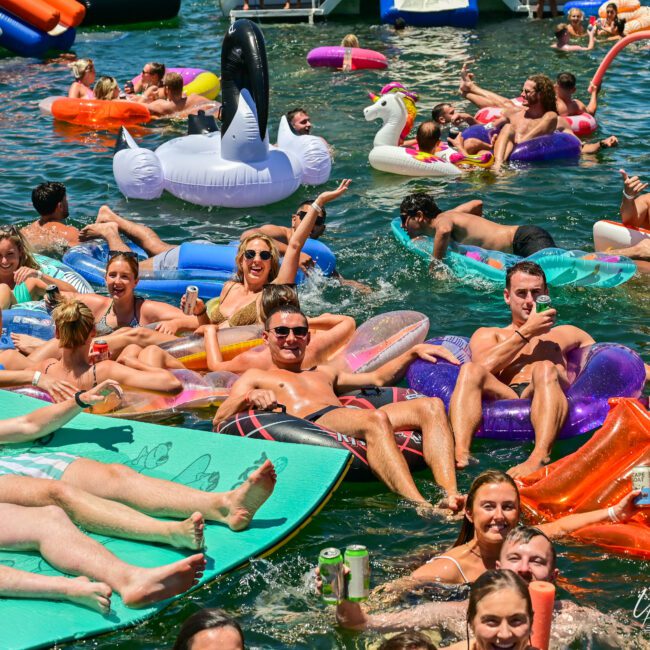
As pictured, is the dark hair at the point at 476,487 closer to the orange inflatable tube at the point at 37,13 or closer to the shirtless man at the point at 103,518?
the shirtless man at the point at 103,518

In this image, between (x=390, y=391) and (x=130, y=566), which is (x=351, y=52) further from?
(x=130, y=566)

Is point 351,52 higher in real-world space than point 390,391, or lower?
higher

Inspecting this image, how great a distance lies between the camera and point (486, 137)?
1359cm

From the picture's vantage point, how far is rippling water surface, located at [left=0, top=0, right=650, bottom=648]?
5.61 metres

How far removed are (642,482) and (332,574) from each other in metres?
2.00

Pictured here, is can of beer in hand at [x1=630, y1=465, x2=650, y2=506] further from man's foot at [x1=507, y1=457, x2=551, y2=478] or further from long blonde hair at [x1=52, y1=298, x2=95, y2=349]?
long blonde hair at [x1=52, y1=298, x2=95, y2=349]

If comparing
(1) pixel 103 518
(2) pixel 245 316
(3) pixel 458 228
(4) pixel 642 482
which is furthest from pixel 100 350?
(3) pixel 458 228

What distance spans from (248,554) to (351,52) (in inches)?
539

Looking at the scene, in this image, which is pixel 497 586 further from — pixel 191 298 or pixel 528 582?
pixel 191 298

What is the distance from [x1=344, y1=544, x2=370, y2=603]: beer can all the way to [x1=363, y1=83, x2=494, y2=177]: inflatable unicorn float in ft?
29.1

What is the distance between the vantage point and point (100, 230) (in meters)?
10.4

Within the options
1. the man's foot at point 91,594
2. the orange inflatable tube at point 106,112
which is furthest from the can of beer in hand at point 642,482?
the orange inflatable tube at point 106,112

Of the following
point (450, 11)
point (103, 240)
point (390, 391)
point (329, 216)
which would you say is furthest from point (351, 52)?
point (390, 391)

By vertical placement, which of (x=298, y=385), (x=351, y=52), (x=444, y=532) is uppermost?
(x=351, y=52)
